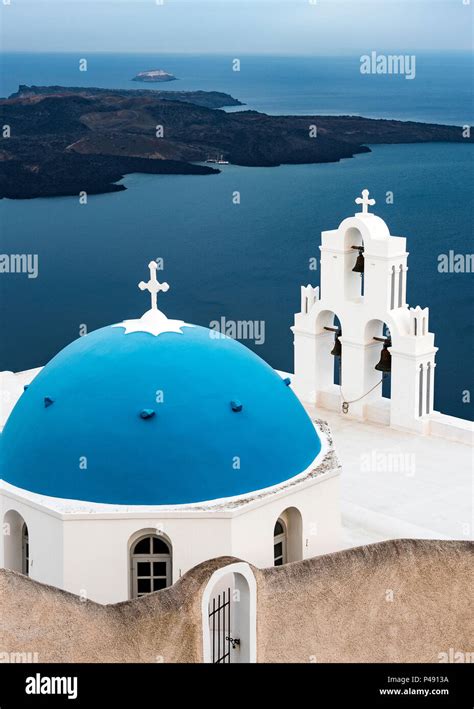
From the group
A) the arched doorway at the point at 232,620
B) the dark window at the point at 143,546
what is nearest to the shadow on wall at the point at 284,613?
the arched doorway at the point at 232,620

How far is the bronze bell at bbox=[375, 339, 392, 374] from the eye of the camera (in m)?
28.1

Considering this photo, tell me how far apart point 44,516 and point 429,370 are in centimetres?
1203

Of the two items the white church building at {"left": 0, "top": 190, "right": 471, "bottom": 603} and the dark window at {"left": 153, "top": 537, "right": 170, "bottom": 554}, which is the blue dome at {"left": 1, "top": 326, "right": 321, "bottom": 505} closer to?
the white church building at {"left": 0, "top": 190, "right": 471, "bottom": 603}

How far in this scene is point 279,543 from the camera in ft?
64.0

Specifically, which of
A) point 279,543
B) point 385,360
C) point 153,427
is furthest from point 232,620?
point 385,360

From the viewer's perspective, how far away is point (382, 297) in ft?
91.0

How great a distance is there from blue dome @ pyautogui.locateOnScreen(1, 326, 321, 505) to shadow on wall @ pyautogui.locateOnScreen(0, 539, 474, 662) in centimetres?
169

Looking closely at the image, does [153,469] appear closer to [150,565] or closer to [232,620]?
[150,565]

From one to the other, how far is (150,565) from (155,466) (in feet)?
4.87

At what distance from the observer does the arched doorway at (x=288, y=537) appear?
63.6 ft

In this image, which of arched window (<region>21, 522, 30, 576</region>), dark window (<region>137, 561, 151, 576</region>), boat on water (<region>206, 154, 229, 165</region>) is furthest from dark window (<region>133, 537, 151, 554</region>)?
boat on water (<region>206, 154, 229, 165</region>)

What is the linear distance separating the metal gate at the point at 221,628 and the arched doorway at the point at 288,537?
1612 mm

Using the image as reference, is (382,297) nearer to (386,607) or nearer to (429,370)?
(429,370)
